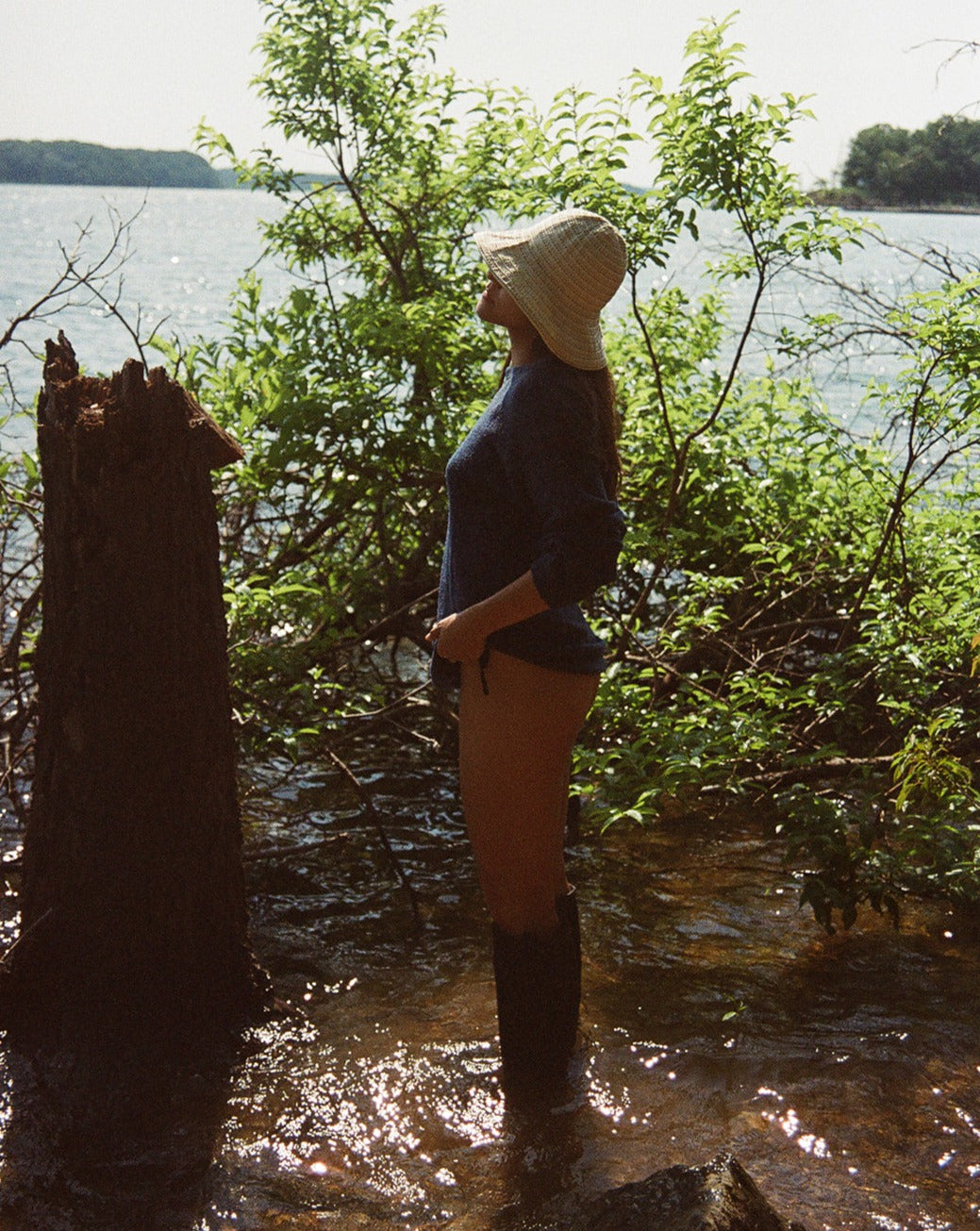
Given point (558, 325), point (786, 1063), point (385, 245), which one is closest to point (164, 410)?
point (558, 325)

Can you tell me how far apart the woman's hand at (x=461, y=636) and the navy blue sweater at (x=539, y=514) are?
2.8 inches

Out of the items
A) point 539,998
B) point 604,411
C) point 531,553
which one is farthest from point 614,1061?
point 604,411

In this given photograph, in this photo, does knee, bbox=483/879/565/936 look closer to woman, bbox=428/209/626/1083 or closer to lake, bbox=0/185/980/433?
woman, bbox=428/209/626/1083

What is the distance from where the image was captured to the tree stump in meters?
3.45

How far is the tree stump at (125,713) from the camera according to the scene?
3.45 metres

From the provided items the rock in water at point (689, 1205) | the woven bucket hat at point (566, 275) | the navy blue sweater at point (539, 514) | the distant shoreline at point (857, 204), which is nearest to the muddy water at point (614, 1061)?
the rock in water at point (689, 1205)

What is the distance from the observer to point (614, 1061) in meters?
3.66

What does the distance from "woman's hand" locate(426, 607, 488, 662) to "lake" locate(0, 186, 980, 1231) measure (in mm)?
1295

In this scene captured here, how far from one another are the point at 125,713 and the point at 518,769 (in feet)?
3.76

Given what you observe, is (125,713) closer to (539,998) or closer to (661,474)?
(539,998)

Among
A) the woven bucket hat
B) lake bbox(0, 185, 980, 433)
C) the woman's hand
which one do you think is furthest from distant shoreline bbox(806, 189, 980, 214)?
the woman's hand

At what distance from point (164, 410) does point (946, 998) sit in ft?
10.0

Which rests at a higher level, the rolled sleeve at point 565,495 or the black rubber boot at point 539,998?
the rolled sleeve at point 565,495

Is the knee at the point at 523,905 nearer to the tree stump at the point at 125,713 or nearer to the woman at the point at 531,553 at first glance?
the woman at the point at 531,553
